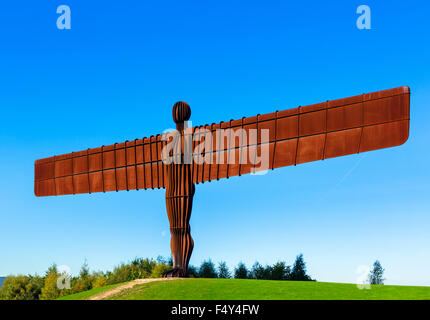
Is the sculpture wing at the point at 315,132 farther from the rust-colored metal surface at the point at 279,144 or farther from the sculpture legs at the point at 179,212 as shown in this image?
the sculpture legs at the point at 179,212

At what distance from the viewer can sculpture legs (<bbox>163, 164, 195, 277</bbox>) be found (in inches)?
614

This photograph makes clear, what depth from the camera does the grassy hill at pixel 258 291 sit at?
1355 cm

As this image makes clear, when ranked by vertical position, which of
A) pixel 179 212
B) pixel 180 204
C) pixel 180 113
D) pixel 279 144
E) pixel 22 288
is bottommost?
pixel 22 288

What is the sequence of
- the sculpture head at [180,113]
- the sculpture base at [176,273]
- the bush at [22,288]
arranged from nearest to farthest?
the sculpture base at [176,273], the sculpture head at [180,113], the bush at [22,288]

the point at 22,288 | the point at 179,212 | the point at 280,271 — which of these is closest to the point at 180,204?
the point at 179,212

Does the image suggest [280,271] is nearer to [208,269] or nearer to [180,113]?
[208,269]

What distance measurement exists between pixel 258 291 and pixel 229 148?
4.52 meters

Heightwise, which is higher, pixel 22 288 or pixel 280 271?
pixel 280 271

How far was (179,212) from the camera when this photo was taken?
51.9ft

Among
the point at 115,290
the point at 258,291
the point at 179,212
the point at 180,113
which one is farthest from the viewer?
the point at 180,113

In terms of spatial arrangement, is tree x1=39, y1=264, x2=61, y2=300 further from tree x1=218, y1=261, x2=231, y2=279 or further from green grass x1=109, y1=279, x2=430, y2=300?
green grass x1=109, y1=279, x2=430, y2=300

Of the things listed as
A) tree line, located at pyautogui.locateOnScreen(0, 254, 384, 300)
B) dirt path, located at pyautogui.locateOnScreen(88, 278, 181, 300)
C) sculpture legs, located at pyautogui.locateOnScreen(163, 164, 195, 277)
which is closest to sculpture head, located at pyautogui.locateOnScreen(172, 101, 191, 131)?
sculpture legs, located at pyautogui.locateOnScreen(163, 164, 195, 277)

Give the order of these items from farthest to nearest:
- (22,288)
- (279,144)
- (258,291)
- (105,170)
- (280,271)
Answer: (22,288)
(280,271)
(105,170)
(279,144)
(258,291)

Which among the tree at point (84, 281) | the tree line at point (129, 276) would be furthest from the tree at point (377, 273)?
the tree at point (84, 281)
